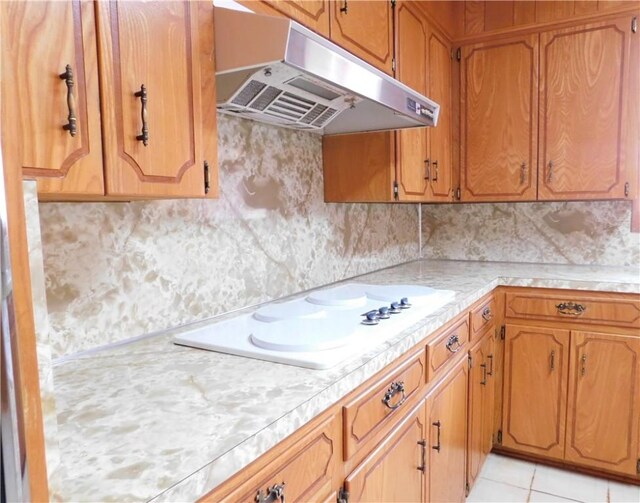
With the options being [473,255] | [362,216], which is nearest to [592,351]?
[473,255]

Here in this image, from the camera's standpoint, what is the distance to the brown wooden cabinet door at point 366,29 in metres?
1.54

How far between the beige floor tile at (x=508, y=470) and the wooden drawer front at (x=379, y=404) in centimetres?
120

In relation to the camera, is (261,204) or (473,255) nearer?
(261,204)

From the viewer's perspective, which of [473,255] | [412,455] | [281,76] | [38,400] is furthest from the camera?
[473,255]

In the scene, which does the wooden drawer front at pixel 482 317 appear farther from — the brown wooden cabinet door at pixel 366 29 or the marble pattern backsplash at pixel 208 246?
the brown wooden cabinet door at pixel 366 29

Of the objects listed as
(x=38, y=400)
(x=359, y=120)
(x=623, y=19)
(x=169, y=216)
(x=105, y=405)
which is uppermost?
(x=623, y=19)

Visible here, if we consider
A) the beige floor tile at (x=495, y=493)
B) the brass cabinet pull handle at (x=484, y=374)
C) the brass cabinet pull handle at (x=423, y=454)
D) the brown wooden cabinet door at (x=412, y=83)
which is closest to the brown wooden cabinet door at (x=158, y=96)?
the brass cabinet pull handle at (x=423, y=454)

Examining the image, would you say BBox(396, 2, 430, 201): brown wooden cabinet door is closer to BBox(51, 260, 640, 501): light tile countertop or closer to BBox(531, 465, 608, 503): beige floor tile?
BBox(51, 260, 640, 501): light tile countertop

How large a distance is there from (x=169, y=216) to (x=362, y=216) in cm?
122

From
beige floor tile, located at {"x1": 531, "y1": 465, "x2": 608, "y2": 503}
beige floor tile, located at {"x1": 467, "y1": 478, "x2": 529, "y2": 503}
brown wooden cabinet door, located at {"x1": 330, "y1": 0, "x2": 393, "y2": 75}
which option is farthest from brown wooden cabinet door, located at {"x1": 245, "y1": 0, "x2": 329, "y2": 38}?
beige floor tile, located at {"x1": 531, "y1": 465, "x2": 608, "y2": 503}

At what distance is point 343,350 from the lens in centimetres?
108

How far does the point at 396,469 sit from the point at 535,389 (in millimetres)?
1334

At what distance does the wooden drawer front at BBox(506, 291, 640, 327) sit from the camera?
A: 206cm

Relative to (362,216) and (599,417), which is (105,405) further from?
(599,417)
